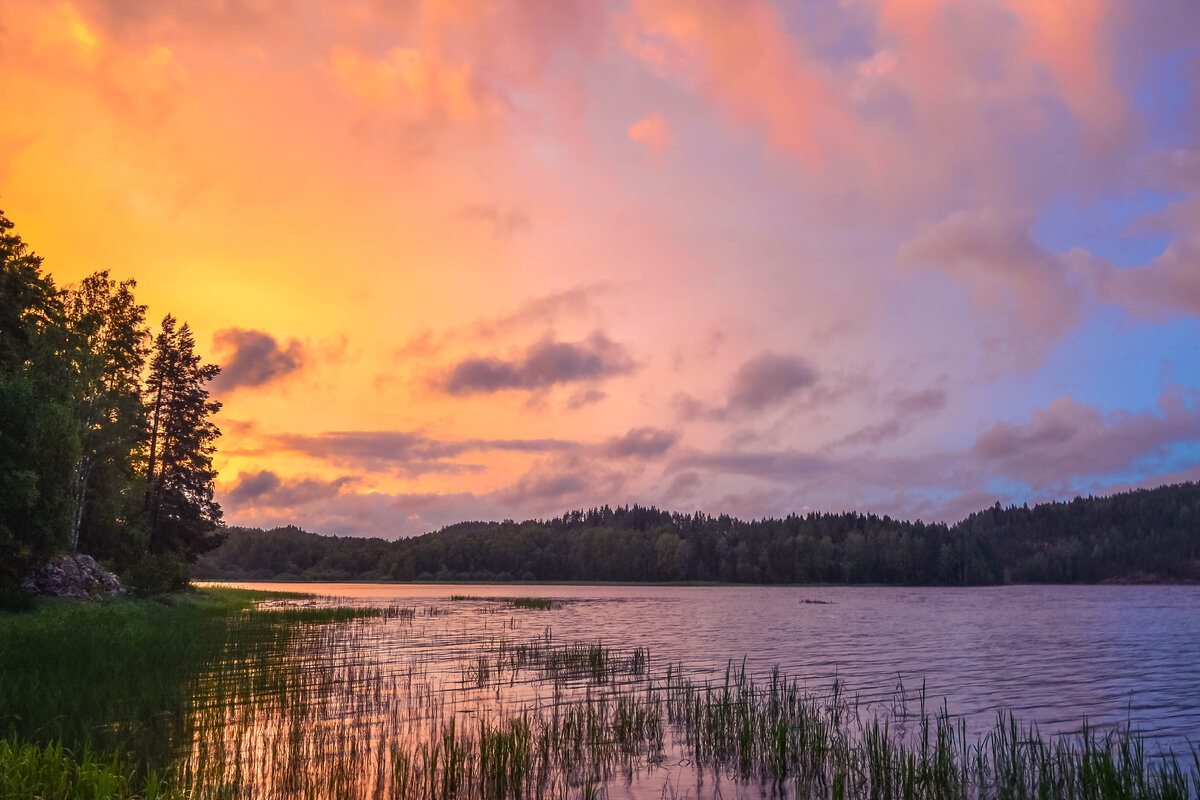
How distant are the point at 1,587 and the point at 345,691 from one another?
2570 centimetres

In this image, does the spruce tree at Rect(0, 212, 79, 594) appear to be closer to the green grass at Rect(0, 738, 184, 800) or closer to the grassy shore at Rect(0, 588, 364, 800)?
the grassy shore at Rect(0, 588, 364, 800)

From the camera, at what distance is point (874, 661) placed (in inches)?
1601

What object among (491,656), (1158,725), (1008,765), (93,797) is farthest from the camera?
(491,656)

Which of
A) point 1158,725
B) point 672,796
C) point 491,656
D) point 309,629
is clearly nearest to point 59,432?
point 309,629

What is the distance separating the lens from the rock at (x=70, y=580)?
42906 millimetres

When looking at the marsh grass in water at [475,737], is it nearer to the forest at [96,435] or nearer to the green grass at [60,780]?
the green grass at [60,780]

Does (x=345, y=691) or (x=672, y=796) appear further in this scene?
(x=345, y=691)

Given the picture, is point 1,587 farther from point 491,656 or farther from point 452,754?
point 452,754

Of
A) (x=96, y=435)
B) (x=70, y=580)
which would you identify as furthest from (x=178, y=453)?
(x=70, y=580)

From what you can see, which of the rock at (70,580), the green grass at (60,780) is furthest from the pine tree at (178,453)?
the green grass at (60,780)

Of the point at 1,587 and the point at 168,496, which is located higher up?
the point at 168,496

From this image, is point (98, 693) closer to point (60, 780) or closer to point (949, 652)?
point (60, 780)

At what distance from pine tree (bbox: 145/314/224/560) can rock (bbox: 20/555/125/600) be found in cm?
1667

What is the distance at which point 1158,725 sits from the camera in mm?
24656
